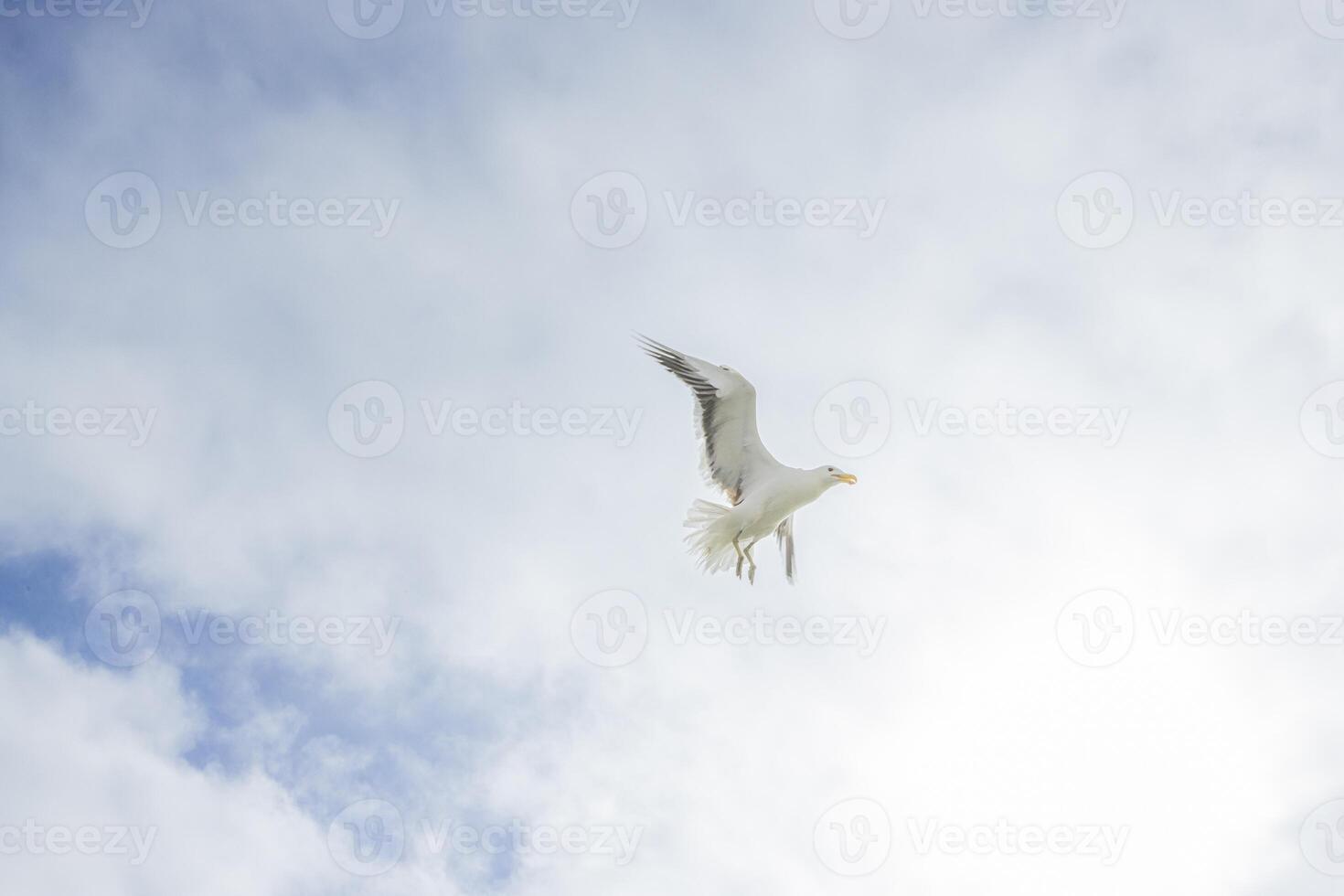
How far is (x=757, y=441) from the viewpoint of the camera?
17938 millimetres

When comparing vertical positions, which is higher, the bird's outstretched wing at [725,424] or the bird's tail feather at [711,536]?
the bird's outstretched wing at [725,424]

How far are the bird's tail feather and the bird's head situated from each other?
1.53 m

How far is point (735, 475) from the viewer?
18.3 metres

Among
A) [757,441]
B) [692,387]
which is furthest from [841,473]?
[692,387]

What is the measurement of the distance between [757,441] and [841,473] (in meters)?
1.38

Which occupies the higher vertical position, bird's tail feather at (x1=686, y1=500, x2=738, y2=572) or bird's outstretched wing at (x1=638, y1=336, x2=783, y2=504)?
bird's outstretched wing at (x1=638, y1=336, x2=783, y2=504)

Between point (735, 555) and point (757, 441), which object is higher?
point (757, 441)

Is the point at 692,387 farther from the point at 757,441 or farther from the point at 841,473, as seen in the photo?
the point at 841,473

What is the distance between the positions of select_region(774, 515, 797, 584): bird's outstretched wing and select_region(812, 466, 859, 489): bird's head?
5.91 ft

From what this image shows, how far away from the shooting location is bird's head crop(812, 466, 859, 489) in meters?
17.7

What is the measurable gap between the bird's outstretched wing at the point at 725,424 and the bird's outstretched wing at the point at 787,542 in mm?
1560

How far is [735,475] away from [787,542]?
6.21 feet

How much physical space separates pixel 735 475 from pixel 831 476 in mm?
1556

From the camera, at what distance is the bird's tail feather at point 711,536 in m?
17.3
